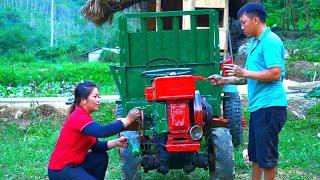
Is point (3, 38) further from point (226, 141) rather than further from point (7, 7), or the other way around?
point (226, 141)

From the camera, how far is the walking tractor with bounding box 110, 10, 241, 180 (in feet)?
18.4

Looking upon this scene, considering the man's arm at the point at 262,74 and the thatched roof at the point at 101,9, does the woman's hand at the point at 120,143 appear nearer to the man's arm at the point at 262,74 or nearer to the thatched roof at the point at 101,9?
the man's arm at the point at 262,74

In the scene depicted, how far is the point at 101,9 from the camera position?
16.2 m

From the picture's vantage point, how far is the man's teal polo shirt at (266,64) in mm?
4859

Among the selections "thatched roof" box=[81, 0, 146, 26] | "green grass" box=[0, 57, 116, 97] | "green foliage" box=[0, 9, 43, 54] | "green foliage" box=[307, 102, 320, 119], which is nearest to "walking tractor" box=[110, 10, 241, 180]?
"green foliage" box=[307, 102, 320, 119]

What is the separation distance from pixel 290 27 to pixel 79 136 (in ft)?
72.5

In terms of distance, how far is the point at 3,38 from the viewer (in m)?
41.7

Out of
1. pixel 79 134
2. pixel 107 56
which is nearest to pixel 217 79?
pixel 79 134

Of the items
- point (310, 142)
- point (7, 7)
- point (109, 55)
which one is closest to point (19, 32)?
point (7, 7)

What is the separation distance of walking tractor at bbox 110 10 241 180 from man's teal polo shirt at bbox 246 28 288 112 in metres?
0.60

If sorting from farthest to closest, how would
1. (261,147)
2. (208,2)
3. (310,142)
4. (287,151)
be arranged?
(208,2), (310,142), (287,151), (261,147)

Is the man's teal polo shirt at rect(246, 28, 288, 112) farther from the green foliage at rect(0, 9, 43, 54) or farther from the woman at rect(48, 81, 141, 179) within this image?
the green foliage at rect(0, 9, 43, 54)

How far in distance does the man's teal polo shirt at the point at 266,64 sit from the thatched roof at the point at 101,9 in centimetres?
1134

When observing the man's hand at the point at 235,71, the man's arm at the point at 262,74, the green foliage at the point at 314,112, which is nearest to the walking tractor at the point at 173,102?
the man's hand at the point at 235,71
